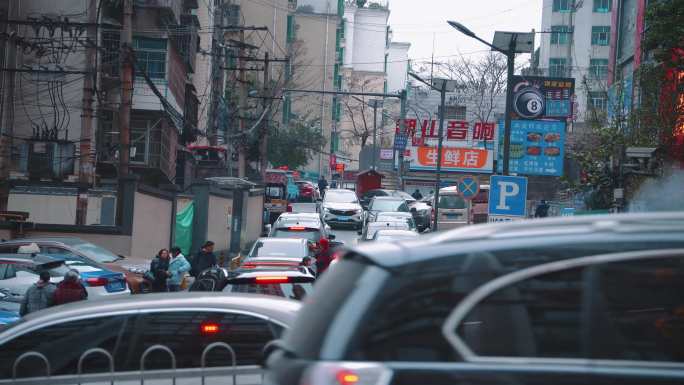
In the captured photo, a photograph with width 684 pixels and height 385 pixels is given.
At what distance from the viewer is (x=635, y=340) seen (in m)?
4.09

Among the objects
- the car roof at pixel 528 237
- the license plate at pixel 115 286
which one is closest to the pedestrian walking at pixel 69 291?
the license plate at pixel 115 286

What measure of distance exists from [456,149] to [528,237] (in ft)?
175

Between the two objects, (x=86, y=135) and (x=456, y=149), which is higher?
(x=456, y=149)

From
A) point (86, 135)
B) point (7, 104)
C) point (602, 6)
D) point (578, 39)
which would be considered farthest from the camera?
point (578, 39)

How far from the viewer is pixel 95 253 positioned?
894 inches

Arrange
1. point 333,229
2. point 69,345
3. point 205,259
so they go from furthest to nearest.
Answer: point 333,229 < point 205,259 < point 69,345

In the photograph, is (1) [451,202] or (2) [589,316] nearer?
(2) [589,316]

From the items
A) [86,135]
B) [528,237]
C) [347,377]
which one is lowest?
[347,377]

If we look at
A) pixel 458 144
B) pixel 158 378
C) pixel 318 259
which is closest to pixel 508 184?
pixel 318 259

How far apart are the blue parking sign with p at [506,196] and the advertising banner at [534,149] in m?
8.16

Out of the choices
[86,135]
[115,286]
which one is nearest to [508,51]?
[115,286]

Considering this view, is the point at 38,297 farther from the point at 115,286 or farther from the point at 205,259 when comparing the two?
the point at 205,259

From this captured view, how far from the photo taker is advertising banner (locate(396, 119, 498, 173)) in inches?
2180

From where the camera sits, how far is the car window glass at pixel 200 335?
6.79 metres
